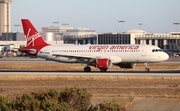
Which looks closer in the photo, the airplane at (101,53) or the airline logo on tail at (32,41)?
the airplane at (101,53)

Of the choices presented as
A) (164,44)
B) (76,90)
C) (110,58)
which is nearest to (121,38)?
(164,44)

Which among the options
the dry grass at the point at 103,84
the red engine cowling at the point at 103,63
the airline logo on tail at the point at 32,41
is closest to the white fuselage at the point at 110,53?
the airline logo on tail at the point at 32,41

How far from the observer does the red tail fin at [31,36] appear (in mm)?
66750

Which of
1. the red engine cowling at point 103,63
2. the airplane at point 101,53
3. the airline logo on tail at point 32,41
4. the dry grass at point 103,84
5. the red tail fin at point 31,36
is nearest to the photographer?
the dry grass at point 103,84

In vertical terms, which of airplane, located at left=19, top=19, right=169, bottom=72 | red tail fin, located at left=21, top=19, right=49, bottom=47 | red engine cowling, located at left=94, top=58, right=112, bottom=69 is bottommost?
red engine cowling, located at left=94, top=58, right=112, bottom=69

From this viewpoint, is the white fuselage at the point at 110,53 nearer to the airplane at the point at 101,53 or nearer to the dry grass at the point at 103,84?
the airplane at the point at 101,53

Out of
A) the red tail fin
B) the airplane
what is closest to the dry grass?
the airplane

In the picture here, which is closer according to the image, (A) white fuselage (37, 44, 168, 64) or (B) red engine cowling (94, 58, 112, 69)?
(B) red engine cowling (94, 58, 112, 69)

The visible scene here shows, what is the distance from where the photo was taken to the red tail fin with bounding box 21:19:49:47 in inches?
2628

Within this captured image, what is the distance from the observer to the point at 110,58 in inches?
2429

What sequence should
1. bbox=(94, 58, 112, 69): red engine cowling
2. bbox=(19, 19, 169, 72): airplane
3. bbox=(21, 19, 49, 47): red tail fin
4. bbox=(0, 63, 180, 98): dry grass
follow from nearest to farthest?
1. bbox=(0, 63, 180, 98): dry grass
2. bbox=(94, 58, 112, 69): red engine cowling
3. bbox=(19, 19, 169, 72): airplane
4. bbox=(21, 19, 49, 47): red tail fin

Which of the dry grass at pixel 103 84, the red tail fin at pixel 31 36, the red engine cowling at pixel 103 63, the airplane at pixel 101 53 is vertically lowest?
the dry grass at pixel 103 84

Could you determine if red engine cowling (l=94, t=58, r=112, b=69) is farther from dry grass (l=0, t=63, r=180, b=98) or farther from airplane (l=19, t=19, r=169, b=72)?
dry grass (l=0, t=63, r=180, b=98)

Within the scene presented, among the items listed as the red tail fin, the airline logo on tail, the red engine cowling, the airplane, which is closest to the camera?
the red engine cowling
